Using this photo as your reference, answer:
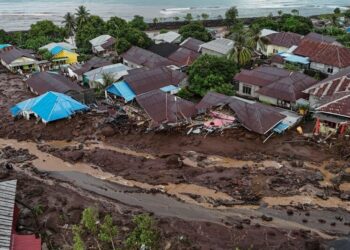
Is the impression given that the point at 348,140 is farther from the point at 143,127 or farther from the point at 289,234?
the point at 143,127

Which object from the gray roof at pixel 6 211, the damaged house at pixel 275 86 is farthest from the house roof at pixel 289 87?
the gray roof at pixel 6 211

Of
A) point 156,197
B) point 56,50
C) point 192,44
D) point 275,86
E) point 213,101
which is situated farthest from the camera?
point 192,44

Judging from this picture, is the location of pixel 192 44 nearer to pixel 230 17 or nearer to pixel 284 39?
pixel 284 39

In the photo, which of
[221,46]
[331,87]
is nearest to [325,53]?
[331,87]

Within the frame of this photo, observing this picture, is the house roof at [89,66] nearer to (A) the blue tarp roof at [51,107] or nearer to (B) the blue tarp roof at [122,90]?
(B) the blue tarp roof at [122,90]

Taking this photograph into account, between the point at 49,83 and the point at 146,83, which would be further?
the point at 49,83

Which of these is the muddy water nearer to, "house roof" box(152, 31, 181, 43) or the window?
the window
